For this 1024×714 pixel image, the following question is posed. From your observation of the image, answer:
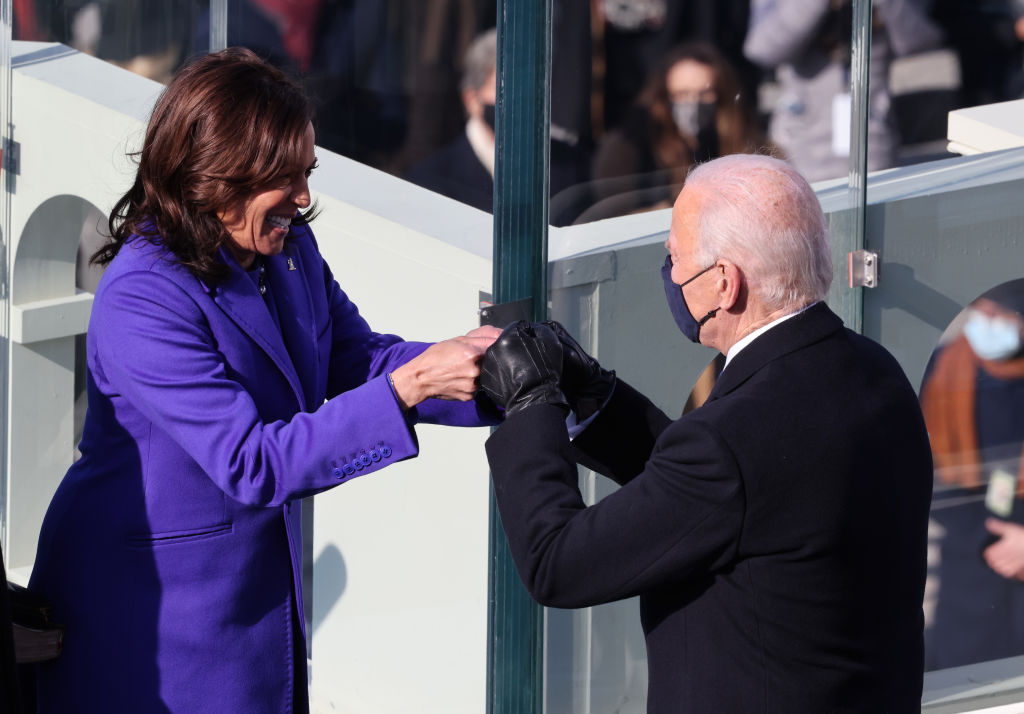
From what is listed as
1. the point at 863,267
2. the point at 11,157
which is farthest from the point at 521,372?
the point at 11,157

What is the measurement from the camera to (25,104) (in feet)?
10.7

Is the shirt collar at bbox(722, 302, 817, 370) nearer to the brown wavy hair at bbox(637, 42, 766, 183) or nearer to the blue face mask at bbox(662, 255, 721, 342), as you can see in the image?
the blue face mask at bbox(662, 255, 721, 342)

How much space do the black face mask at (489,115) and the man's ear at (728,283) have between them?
1283 mm

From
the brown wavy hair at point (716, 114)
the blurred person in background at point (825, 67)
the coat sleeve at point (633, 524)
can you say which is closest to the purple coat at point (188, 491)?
the coat sleeve at point (633, 524)

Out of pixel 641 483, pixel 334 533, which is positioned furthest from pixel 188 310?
pixel 334 533

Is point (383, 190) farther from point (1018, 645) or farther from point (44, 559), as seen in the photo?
point (1018, 645)

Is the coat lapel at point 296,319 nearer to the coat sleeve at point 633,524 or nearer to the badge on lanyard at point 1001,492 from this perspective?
the coat sleeve at point 633,524

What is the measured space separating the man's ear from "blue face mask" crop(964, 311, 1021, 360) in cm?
200

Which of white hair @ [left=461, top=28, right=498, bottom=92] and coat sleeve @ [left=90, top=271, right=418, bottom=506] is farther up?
white hair @ [left=461, top=28, right=498, bottom=92]

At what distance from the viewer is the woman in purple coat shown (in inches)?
76.4

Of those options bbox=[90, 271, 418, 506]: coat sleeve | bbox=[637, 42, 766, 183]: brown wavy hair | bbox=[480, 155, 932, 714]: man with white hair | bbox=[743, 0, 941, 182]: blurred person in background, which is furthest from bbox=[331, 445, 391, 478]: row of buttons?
bbox=[743, 0, 941, 182]: blurred person in background

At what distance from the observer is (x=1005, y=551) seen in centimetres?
381

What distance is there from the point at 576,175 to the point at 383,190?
0.45m

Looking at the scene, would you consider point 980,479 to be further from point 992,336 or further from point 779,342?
point 779,342
